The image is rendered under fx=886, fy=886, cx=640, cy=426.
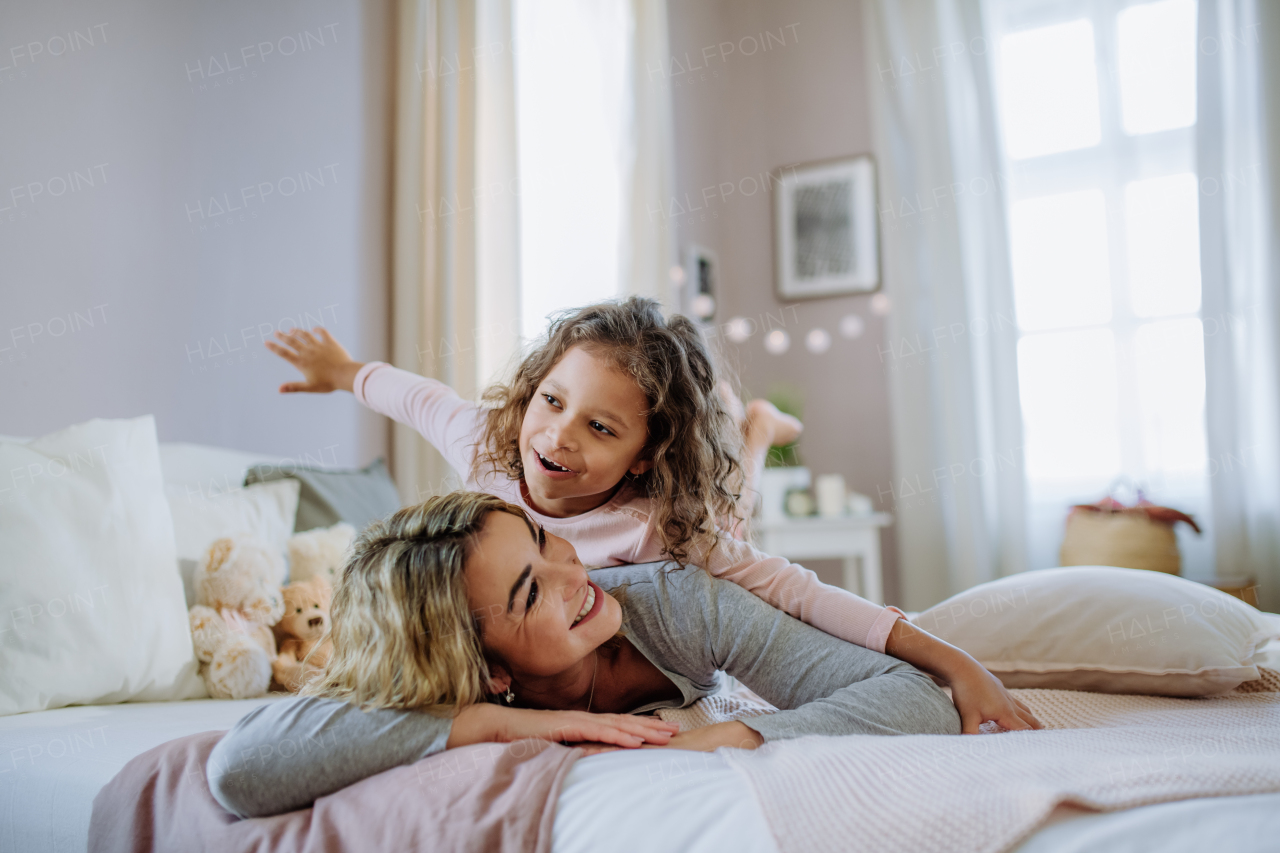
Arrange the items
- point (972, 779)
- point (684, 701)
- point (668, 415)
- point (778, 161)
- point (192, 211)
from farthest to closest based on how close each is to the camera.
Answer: point (778, 161), point (192, 211), point (668, 415), point (684, 701), point (972, 779)

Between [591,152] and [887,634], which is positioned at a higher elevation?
[591,152]

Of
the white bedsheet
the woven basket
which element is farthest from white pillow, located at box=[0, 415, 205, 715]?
the woven basket

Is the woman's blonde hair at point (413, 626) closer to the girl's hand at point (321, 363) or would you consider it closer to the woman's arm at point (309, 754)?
the woman's arm at point (309, 754)

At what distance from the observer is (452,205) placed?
2553 millimetres

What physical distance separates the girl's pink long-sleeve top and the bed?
206 millimetres

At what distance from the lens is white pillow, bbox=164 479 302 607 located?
1.49 metres

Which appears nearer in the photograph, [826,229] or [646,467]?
[646,467]

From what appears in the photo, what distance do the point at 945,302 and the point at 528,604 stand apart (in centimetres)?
273

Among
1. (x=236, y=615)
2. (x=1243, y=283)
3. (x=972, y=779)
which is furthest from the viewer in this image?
(x=1243, y=283)

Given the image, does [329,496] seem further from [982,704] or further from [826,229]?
[826,229]

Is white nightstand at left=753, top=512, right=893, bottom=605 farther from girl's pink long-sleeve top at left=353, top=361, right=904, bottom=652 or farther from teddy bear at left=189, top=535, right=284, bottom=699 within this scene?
teddy bear at left=189, top=535, right=284, bottom=699

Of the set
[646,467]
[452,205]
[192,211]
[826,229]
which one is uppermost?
[826,229]

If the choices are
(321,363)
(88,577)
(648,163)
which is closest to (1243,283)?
(648,163)

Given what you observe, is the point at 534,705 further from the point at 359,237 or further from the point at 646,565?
the point at 359,237
